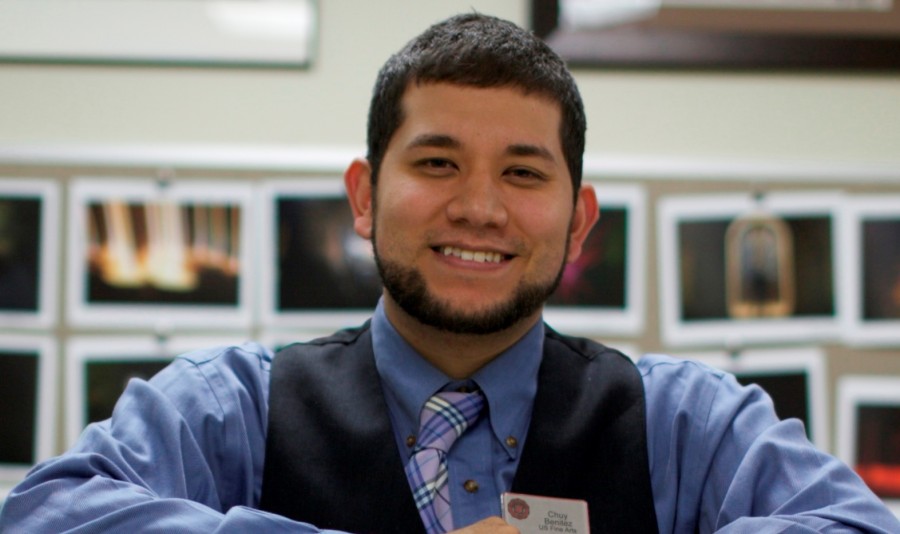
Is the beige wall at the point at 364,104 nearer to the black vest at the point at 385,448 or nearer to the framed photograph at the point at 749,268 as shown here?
the framed photograph at the point at 749,268

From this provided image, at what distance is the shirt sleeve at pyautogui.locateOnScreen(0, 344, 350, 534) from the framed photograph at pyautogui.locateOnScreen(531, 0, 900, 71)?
2.61 feet

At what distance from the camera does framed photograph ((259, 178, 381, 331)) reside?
1.54 metres

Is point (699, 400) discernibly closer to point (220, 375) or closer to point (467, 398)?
point (467, 398)

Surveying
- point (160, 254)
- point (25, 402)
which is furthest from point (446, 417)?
point (25, 402)

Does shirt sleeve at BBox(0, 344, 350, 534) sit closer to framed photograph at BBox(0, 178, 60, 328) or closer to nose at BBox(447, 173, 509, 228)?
nose at BBox(447, 173, 509, 228)

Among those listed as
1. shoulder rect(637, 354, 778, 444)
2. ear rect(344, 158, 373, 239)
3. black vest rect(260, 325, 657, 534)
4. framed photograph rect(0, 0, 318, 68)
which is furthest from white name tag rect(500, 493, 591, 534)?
framed photograph rect(0, 0, 318, 68)

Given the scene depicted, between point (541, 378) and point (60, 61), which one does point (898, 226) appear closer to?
point (541, 378)

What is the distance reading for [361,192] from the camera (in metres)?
1.17

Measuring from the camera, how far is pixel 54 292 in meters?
1.53

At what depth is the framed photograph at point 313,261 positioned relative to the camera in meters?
1.54

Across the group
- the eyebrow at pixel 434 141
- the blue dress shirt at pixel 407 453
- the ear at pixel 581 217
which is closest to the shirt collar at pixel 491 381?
the blue dress shirt at pixel 407 453

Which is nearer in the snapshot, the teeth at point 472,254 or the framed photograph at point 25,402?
the teeth at point 472,254

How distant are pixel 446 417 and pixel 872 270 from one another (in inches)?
33.5

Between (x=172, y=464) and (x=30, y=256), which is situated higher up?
(x=30, y=256)
